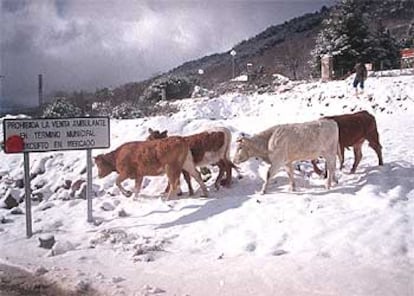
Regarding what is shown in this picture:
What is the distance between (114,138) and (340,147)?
3006 mm

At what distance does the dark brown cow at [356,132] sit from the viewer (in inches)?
197

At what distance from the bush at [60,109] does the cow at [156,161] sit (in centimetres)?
61

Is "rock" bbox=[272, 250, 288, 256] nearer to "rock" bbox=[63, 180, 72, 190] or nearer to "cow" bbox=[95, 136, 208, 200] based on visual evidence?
"cow" bbox=[95, 136, 208, 200]

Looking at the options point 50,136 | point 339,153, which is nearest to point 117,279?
point 50,136

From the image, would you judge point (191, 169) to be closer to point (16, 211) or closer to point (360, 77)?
point (16, 211)

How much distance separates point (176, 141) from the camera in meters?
4.72

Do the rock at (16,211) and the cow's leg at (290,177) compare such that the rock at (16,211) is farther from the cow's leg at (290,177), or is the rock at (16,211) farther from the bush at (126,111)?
the cow's leg at (290,177)

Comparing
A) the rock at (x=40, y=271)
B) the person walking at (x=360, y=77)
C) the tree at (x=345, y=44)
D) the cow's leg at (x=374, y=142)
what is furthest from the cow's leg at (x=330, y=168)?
the person walking at (x=360, y=77)

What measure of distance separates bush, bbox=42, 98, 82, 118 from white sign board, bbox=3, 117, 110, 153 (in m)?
0.16

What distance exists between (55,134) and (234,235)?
1.65 meters

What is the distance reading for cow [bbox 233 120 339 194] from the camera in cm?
457

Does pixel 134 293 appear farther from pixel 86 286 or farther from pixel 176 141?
pixel 176 141

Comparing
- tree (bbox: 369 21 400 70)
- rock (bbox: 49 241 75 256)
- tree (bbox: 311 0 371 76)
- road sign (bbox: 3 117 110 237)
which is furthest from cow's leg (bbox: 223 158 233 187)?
tree (bbox: 369 21 400 70)

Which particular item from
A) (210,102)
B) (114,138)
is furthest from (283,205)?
(210,102)
